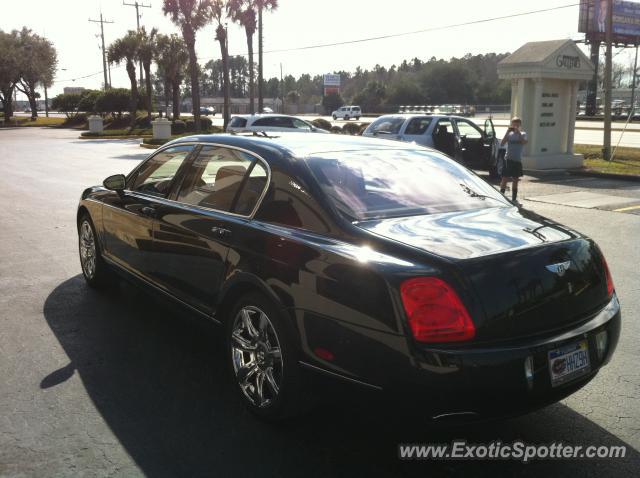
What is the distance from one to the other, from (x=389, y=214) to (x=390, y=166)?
0.59 meters

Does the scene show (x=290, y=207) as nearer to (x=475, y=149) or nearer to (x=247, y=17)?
(x=475, y=149)

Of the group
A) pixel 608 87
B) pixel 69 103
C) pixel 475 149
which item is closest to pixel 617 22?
pixel 69 103

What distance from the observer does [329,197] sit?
3.49m

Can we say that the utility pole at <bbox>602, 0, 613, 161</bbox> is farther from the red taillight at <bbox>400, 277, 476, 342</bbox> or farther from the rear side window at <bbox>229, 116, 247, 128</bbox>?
the red taillight at <bbox>400, 277, 476, 342</bbox>

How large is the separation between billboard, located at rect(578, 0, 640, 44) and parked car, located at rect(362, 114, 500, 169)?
61.5 metres

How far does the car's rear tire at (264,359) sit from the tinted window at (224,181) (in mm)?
667

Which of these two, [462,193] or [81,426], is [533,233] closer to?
[462,193]

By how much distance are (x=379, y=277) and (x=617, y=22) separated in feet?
278

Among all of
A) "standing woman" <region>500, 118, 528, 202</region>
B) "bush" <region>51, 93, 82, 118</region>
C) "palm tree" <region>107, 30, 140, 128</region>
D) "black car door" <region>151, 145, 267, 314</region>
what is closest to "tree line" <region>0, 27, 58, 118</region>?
"bush" <region>51, 93, 82, 118</region>

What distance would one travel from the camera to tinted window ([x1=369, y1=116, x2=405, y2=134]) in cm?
1658

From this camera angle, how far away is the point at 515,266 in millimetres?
2951

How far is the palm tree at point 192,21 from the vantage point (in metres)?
37.3

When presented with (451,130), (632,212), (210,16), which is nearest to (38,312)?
(632,212)

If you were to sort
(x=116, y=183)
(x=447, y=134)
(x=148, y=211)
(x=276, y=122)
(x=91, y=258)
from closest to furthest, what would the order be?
(x=148, y=211)
(x=116, y=183)
(x=91, y=258)
(x=447, y=134)
(x=276, y=122)
